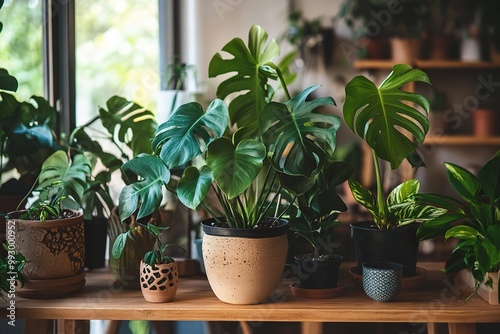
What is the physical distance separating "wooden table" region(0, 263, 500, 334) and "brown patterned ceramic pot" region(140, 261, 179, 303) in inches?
0.9

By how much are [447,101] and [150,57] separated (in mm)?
2150

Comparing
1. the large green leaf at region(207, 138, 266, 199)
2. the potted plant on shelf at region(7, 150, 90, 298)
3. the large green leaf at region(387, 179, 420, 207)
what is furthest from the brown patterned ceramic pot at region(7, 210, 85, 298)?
the large green leaf at region(387, 179, 420, 207)

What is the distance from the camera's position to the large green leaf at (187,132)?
5.35 feet

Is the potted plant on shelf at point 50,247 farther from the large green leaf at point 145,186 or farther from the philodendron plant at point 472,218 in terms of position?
the philodendron plant at point 472,218

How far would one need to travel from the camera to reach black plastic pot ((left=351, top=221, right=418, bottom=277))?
184cm

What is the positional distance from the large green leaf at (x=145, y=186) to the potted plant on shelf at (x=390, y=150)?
51cm

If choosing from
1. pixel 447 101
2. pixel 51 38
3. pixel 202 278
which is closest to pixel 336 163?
pixel 202 278

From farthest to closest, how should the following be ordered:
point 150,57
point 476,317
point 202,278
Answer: point 150,57 → point 202,278 → point 476,317

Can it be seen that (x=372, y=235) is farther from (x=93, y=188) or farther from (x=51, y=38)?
(x=51, y=38)

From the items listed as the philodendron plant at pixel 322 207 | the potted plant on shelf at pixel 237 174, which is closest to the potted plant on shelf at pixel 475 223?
the philodendron plant at pixel 322 207

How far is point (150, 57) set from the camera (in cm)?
406

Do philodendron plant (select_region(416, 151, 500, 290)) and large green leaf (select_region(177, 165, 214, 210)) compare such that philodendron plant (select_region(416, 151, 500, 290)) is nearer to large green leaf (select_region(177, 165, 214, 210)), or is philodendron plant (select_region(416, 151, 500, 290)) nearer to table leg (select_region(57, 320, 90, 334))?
large green leaf (select_region(177, 165, 214, 210))

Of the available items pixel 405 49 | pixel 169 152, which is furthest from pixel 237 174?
pixel 405 49

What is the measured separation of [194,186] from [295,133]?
0.29 m
